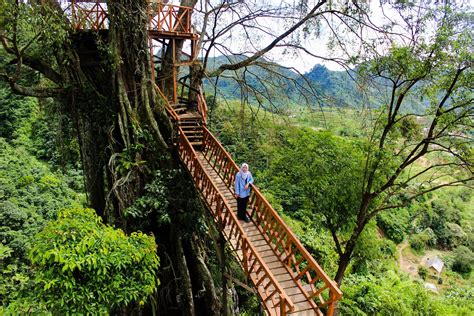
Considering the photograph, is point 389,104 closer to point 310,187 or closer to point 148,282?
point 310,187

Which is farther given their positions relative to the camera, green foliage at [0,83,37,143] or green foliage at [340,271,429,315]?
green foliage at [0,83,37,143]

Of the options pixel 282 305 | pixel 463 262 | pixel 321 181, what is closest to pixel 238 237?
pixel 282 305

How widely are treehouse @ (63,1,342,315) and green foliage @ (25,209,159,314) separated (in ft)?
5.43

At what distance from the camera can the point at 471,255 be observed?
34.5m

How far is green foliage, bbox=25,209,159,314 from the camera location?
16.4 ft

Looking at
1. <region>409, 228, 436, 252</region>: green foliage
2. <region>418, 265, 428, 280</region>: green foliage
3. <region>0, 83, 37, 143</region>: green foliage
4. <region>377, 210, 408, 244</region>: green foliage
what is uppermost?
<region>0, 83, 37, 143</region>: green foliage

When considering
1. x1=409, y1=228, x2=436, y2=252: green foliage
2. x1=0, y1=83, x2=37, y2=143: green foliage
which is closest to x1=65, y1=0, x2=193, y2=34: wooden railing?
x1=0, y1=83, x2=37, y2=143: green foliage

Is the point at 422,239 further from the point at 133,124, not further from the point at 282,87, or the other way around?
the point at 133,124

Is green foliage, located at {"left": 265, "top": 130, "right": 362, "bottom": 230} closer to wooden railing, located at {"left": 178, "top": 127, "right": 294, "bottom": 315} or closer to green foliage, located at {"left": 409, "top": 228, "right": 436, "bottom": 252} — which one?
wooden railing, located at {"left": 178, "top": 127, "right": 294, "bottom": 315}

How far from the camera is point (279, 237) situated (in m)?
6.69

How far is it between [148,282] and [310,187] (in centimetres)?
647

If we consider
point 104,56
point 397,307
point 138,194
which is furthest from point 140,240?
point 397,307

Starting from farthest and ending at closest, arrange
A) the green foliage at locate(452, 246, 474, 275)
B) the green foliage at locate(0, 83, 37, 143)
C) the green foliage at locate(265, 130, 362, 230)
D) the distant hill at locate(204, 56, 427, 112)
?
the green foliage at locate(452, 246, 474, 275) < the green foliage at locate(0, 83, 37, 143) < the green foliage at locate(265, 130, 362, 230) < the distant hill at locate(204, 56, 427, 112)

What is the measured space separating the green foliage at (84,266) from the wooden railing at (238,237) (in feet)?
4.92
